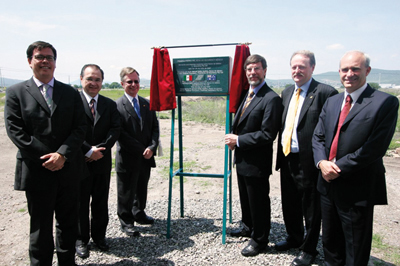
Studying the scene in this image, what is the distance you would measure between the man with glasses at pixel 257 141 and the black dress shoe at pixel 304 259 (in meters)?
0.49

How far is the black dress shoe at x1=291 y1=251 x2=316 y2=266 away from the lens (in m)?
3.85

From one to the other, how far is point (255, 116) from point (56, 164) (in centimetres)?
249

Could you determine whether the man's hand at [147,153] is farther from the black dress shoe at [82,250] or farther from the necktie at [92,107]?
the black dress shoe at [82,250]

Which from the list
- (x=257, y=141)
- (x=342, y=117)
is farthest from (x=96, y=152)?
(x=342, y=117)

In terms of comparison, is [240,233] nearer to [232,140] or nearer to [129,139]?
[232,140]

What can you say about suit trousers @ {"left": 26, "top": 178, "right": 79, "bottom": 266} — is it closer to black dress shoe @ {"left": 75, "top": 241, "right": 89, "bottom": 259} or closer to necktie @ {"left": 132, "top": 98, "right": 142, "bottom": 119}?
black dress shoe @ {"left": 75, "top": 241, "right": 89, "bottom": 259}

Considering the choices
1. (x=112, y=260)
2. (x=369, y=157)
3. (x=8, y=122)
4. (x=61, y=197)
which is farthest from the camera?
(x=112, y=260)

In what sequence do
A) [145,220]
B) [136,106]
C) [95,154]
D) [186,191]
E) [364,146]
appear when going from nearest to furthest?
[364,146] < [95,154] < [136,106] < [145,220] < [186,191]

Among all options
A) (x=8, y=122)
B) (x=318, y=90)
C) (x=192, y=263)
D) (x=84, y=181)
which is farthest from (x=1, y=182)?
(x=318, y=90)

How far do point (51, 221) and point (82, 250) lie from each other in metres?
0.91

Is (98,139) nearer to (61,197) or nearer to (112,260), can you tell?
(61,197)

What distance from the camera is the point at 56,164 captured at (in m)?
3.25

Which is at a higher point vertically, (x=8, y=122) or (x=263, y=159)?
(x=8, y=122)

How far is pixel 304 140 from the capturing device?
3.78m
